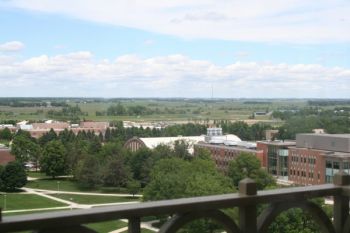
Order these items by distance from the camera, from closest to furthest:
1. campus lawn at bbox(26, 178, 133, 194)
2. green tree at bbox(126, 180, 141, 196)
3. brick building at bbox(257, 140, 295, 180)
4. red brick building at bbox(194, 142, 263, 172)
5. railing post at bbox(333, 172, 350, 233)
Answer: railing post at bbox(333, 172, 350, 233) → green tree at bbox(126, 180, 141, 196) → campus lawn at bbox(26, 178, 133, 194) → brick building at bbox(257, 140, 295, 180) → red brick building at bbox(194, 142, 263, 172)

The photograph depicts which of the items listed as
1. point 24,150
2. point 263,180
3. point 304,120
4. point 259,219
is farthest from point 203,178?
point 304,120

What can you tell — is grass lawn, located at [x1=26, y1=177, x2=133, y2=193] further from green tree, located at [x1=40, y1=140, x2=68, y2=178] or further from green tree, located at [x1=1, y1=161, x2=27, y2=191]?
green tree, located at [x1=1, y1=161, x2=27, y2=191]

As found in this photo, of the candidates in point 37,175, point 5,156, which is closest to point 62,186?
point 37,175

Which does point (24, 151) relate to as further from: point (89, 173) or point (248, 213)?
point (248, 213)

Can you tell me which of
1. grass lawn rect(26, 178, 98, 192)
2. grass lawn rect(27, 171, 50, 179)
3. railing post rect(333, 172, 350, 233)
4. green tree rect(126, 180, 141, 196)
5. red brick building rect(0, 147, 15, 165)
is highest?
railing post rect(333, 172, 350, 233)

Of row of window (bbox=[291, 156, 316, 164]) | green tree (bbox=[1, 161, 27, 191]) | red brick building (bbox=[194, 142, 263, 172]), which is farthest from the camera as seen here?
red brick building (bbox=[194, 142, 263, 172])

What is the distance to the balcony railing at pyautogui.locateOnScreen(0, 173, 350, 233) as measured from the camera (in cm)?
235

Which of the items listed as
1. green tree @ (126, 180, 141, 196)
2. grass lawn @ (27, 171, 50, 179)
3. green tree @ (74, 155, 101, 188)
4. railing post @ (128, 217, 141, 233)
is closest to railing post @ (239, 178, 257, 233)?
railing post @ (128, 217, 141, 233)

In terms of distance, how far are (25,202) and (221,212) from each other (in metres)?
30.1

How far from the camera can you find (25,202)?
31281 millimetres

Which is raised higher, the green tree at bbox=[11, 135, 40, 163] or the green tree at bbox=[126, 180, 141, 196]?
the green tree at bbox=[11, 135, 40, 163]

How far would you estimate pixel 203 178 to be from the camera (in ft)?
75.7

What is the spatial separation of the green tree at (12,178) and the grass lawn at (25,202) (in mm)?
1113

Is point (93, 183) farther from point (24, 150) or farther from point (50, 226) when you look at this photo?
point (50, 226)
